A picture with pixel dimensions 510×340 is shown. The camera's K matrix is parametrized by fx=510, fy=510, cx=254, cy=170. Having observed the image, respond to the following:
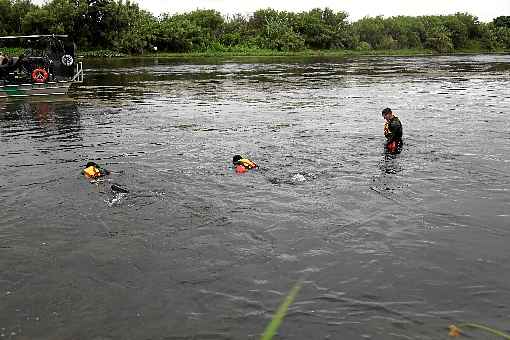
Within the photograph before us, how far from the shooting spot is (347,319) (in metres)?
5.86

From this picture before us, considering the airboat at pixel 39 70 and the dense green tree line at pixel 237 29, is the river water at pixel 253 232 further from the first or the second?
the dense green tree line at pixel 237 29

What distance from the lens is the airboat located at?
23266 millimetres

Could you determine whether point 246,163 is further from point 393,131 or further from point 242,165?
point 393,131

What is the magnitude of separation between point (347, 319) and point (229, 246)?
2408 mm

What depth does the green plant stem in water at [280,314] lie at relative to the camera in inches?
218

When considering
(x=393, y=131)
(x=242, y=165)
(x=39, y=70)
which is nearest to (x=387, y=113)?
(x=393, y=131)

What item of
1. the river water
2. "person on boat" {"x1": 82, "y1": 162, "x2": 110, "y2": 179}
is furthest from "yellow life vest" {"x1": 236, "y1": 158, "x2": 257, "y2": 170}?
"person on boat" {"x1": 82, "y1": 162, "x2": 110, "y2": 179}

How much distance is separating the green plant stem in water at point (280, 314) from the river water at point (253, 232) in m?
0.08

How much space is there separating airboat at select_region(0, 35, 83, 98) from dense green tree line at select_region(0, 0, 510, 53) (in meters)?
42.3

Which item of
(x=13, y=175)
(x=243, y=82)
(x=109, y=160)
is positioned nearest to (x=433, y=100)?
(x=243, y=82)

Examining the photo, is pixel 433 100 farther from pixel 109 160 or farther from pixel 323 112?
pixel 109 160

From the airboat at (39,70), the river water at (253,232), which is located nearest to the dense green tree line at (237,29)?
the airboat at (39,70)

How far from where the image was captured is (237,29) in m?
92.0

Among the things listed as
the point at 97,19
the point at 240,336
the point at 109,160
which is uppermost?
the point at 97,19
